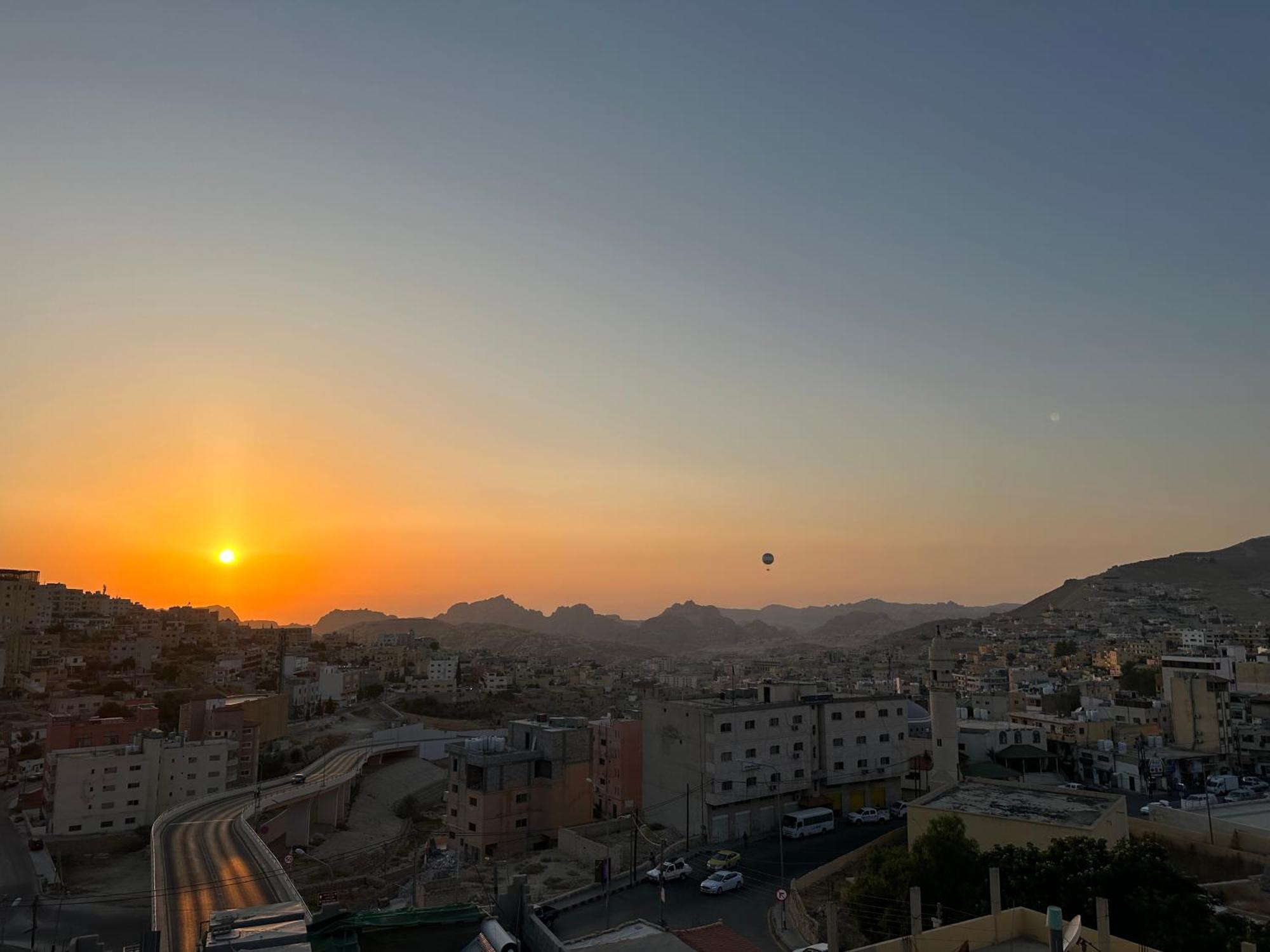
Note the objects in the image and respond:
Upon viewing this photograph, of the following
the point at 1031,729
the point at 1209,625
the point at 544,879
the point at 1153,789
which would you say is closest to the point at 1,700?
the point at 544,879

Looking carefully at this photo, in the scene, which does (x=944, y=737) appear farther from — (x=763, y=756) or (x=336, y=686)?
(x=336, y=686)

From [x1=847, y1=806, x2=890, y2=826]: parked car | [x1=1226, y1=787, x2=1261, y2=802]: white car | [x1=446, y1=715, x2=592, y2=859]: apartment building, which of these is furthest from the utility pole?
[x1=1226, y1=787, x2=1261, y2=802]: white car

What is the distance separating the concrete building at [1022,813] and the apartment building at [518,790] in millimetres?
19154

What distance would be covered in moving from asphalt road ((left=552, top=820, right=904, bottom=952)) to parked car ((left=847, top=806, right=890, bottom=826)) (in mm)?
4822

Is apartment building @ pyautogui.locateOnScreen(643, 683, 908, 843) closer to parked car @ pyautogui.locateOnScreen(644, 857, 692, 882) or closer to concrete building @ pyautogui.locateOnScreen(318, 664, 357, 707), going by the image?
parked car @ pyautogui.locateOnScreen(644, 857, 692, 882)

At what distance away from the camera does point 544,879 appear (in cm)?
3306

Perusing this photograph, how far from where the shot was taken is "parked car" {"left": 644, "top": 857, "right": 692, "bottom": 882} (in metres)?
30.2

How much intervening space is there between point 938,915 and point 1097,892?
3718 millimetres

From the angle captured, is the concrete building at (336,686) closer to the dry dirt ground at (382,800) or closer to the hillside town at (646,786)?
the hillside town at (646,786)

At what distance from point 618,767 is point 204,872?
18.1 metres

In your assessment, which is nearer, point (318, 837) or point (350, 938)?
point (350, 938)

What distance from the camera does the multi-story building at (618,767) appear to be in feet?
138

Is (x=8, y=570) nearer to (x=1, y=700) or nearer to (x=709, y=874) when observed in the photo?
(x=1, y=700)

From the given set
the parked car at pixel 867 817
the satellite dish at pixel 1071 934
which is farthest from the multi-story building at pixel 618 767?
the satellite dish at pixel 1071 934
